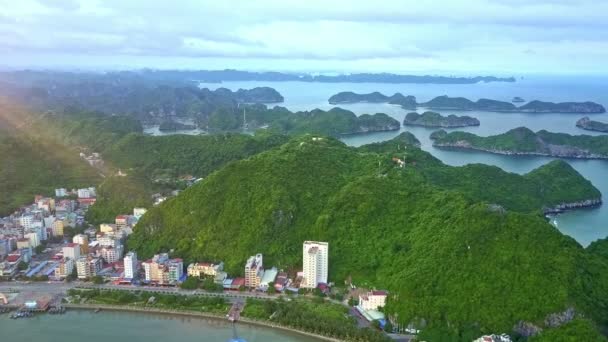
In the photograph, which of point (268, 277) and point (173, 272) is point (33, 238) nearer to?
point (173, 272)

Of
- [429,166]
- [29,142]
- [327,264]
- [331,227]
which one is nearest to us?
[327,264]

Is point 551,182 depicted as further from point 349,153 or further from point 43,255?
point 43,255

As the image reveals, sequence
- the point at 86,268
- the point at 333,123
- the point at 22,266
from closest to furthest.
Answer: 1. the point at 86,268
2. the point at 22,266
3. the point at 333,123

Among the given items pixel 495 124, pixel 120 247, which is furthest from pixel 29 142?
pixel 495 124

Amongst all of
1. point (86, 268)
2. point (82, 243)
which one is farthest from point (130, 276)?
point (82, 243)

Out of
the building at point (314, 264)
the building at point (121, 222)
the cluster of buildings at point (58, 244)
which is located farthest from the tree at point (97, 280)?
the building at point (314, 264)

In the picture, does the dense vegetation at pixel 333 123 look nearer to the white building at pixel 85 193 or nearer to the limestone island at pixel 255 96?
the white building at pixel 85 193
